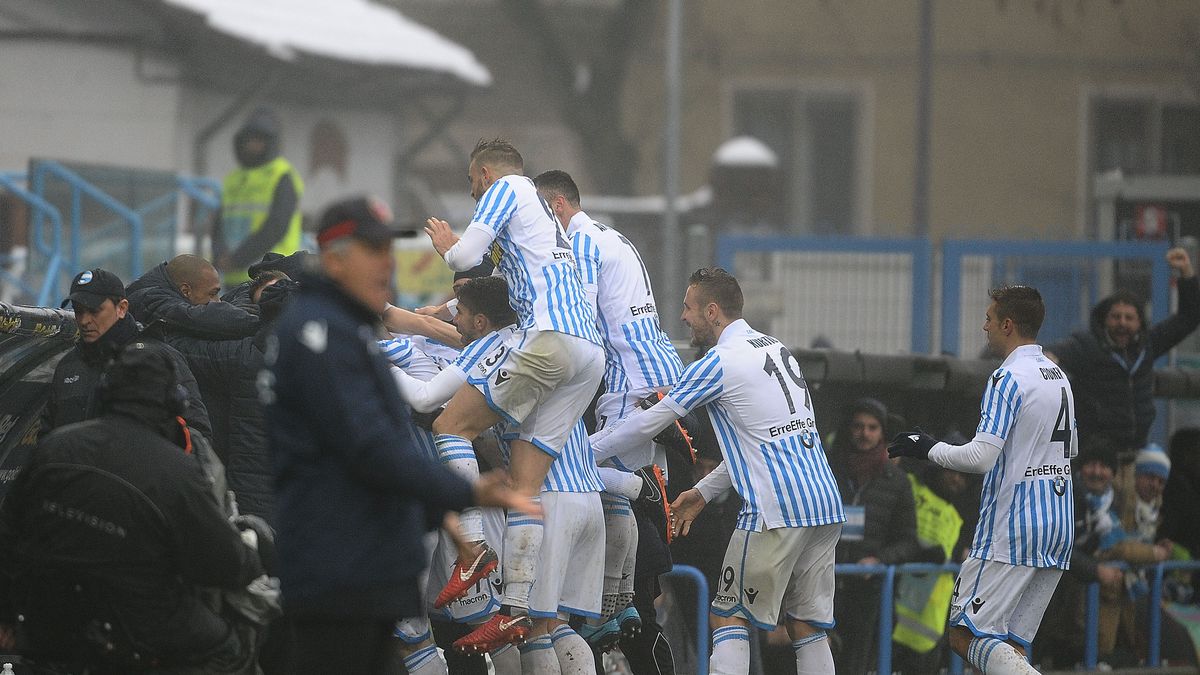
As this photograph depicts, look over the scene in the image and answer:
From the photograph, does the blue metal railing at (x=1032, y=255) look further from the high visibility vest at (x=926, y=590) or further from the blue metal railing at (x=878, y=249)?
the high visibility vest at (x=926, y=590)

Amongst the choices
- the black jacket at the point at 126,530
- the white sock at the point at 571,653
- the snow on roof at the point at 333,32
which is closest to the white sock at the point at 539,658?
the white sock at the point at 571,653

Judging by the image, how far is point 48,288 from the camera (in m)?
14.8

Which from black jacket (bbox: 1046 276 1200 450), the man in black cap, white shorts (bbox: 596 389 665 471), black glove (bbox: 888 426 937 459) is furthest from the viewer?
black jacket (bbox: 1046 276 1200 450)

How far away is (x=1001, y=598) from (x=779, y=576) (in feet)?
3.50

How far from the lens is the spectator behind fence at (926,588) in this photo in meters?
10.5

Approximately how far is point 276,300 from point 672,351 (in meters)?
1.92

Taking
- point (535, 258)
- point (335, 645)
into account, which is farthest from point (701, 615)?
point (335, 645)

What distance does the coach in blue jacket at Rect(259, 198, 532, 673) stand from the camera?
500 cm

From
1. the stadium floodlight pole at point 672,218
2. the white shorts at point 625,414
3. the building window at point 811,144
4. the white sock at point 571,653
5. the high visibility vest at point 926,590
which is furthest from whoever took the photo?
the building window at point 811,144

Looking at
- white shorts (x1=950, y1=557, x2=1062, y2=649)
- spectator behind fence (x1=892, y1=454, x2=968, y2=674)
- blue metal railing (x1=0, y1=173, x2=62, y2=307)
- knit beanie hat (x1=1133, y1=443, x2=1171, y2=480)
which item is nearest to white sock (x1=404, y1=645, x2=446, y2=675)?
white shorts (x1=950, y1=557, x2=1062, y2=649)

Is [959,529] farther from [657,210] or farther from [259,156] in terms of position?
[657,210]

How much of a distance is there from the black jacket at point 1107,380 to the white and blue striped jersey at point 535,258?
447 centimetres

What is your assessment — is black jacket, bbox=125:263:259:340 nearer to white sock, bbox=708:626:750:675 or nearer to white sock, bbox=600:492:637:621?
white sock, bbox=600:492:637:621

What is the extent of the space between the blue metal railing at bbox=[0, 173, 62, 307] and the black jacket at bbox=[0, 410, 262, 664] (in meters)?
9.27
